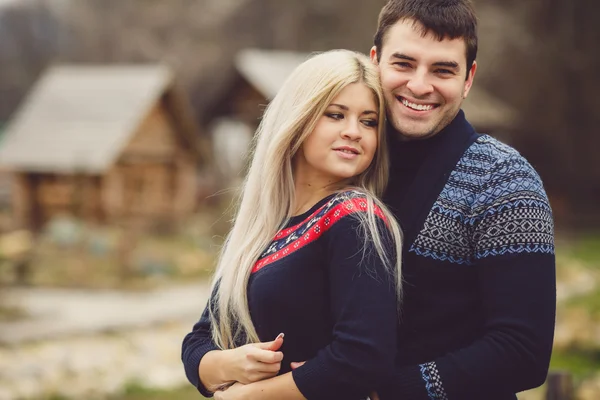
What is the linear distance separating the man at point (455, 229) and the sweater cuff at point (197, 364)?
654mm

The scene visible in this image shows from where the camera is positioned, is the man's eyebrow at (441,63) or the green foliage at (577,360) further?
the green foliage at (577,360)

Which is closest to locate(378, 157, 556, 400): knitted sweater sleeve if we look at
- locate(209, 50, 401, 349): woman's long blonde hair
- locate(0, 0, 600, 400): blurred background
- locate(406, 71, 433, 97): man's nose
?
locate(209, 50, 401, 349): woman's long blonde hair

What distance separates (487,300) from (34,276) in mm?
11926

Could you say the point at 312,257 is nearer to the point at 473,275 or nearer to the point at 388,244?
the point at 388,244

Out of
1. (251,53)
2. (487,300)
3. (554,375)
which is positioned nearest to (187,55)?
(251,53)

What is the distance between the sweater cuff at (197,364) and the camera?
2475 millimetres

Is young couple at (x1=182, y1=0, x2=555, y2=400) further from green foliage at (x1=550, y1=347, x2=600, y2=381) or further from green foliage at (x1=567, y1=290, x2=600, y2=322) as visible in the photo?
green foliage at (x1=567, y1=290, x2=600, y2=322)

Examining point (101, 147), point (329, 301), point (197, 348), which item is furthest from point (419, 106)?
point (101, 147)

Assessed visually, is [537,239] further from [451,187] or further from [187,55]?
[187,55]

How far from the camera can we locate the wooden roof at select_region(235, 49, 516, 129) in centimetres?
1605

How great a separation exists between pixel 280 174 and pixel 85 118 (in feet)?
47.6

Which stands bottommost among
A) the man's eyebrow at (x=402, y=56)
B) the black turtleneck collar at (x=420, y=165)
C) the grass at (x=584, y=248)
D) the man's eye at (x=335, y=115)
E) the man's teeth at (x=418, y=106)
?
the grass at (x=584, y=248)

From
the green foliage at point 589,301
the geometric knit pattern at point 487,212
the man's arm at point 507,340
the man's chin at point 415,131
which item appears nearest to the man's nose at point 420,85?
the man's chin at point 415,131

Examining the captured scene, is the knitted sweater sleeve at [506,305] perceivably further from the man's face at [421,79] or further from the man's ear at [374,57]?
the man's ear at [374,57]
